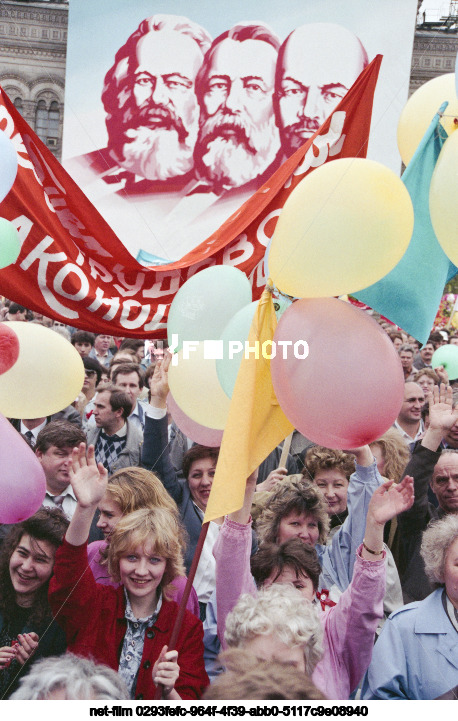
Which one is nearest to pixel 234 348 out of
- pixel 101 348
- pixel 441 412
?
pixel 441 412

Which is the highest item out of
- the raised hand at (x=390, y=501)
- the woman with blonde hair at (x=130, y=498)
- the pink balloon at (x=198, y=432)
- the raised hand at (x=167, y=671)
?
the raised hand at (x=390, y=501)

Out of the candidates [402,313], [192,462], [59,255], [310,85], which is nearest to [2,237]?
[59,255]

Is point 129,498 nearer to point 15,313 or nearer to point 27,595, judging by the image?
point 27,595

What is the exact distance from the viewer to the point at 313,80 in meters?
11.7

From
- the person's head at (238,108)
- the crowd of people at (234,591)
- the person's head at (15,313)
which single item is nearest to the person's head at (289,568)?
the crowd of people at (234,591)

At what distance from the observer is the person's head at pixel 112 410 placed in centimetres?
414

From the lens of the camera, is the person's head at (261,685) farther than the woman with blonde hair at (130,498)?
No

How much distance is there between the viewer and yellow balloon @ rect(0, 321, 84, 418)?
2.79 meters

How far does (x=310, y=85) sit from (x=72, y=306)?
31.0 ft

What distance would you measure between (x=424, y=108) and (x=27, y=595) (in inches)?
70.7

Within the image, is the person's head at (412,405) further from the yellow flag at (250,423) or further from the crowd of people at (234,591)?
the yellow flag at (250,423)

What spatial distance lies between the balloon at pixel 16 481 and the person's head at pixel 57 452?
2.68 feet

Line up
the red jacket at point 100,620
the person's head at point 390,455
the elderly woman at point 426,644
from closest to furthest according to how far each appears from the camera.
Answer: the elderly woman at point 426,644 → the red jacket at point 100,620 → the person's head at point 390,455

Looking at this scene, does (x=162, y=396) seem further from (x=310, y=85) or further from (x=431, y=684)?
(x=310, y=85)
